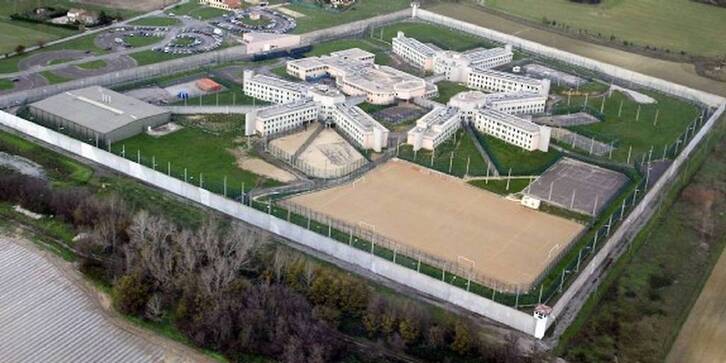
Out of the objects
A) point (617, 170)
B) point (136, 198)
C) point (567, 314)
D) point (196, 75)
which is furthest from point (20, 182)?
point (617, 170)

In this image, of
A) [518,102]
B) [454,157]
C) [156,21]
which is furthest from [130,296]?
[156,21]

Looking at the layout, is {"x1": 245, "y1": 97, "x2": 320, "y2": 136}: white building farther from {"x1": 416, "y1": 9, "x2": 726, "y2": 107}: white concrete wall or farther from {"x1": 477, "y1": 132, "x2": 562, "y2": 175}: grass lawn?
{"x1": 416, "y1": 9, "x2": 726, "y2": 107}: white concrete wall

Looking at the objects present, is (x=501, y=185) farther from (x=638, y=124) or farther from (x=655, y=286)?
(x=638, y=124)

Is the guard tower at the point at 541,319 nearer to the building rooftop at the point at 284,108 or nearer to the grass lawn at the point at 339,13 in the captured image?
the building rooftop at the point at 284,108

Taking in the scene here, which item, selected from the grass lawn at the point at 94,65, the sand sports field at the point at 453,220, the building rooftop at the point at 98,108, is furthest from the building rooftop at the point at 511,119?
the grass lawn at the point at 94,65

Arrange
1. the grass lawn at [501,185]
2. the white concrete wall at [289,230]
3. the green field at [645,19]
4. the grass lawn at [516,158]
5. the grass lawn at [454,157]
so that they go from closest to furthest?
the white concrete wall at [289,230] < the grass lawn at [501,185] < the grass lawn at [454,157] < the grass lawn at [516,158] < the green field at [645,19]

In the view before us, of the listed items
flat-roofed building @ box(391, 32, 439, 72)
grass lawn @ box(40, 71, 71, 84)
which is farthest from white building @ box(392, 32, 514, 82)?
grass lawn @ box(40, 71, 71, 84)
